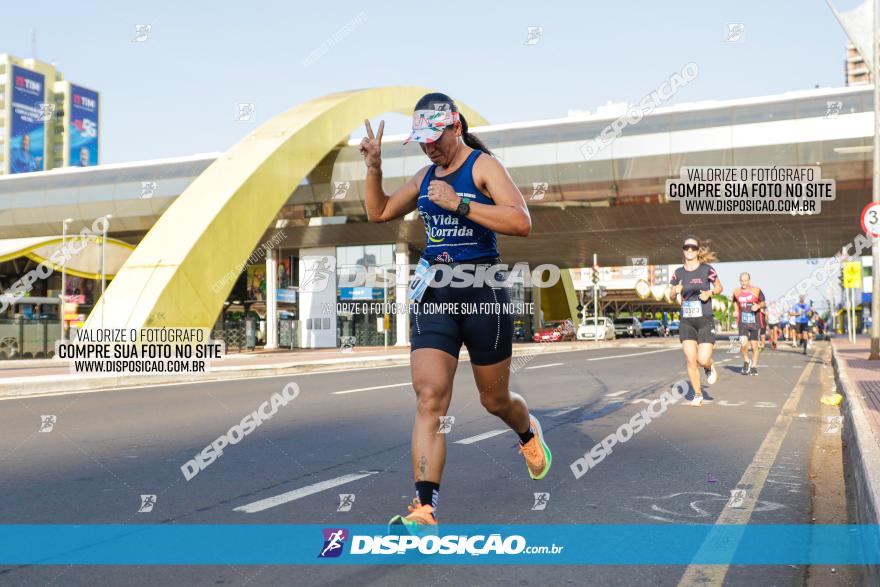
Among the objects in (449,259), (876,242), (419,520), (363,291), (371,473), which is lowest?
(371,473)

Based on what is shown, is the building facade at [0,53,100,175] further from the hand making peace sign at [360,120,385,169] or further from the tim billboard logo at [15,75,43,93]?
the hand making peace sign at [360,120,385,169]

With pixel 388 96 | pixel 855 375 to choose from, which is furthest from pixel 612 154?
pixel 855 375

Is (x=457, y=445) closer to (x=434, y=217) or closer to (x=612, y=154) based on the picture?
(x=434, y=217)

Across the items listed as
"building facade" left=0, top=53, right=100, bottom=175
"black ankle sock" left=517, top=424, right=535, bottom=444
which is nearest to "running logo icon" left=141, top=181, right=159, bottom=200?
"black ankle sock" left=517, top=424, right=535, bottom=444

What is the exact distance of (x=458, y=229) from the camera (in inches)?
157

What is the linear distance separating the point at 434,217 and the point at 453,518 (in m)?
1.49

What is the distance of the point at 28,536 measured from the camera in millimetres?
3766

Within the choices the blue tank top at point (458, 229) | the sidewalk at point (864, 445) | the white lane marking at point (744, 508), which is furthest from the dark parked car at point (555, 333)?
the blue tank top at point (458, 229)

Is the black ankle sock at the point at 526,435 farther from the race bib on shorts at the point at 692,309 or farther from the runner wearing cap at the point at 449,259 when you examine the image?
the race bib on shorts at the point at 692,309

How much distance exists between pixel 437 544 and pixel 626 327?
2346 inches

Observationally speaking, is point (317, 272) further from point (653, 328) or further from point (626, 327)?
point (653, 328)

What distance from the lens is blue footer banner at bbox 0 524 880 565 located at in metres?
3.45

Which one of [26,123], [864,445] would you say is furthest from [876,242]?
[26,123]

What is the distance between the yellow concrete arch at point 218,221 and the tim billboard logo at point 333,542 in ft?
68.5
